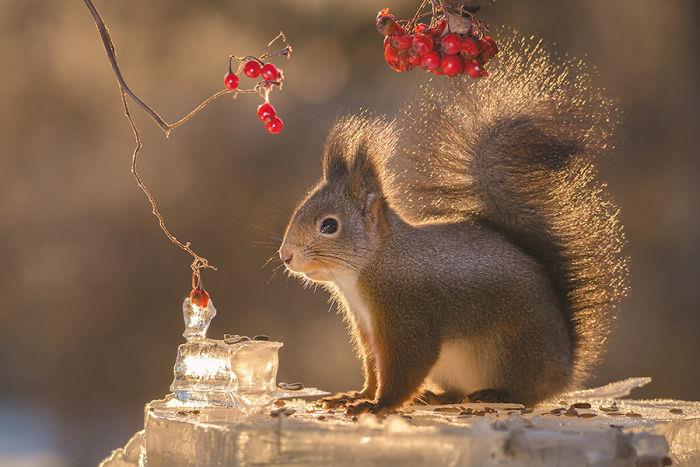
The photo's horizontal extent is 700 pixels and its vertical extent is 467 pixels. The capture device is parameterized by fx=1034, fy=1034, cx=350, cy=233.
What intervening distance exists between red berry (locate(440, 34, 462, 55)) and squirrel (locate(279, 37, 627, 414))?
0.34m

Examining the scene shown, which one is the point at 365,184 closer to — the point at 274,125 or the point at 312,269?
the point at 312,269

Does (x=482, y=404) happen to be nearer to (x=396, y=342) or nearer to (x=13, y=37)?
(x=396, y=342)

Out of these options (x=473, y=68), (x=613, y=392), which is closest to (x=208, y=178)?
(x=613, y=392)

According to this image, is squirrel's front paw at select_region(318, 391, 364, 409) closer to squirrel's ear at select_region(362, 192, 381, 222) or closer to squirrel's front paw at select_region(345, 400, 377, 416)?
squirrel's front paw at select_region(345, 400, 377, 416)

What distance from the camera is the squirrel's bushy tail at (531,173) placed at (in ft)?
5.80

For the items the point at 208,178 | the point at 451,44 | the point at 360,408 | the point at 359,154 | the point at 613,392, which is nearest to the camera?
the point at 451,44

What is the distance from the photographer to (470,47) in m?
1.44

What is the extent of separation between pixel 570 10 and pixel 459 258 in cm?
184

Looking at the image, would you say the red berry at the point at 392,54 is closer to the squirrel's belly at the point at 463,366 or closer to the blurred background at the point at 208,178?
the squirrel's belly at the point at 463,366

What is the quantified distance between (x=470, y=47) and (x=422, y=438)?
1.88 ft

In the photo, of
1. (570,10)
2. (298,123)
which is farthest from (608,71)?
(298,123)

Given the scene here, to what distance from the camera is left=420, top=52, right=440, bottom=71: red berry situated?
1.44m

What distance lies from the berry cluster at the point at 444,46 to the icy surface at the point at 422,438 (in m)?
0.49

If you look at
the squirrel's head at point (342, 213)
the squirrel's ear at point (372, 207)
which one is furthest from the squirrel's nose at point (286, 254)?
the squirrel's ear at point (372, 207)
